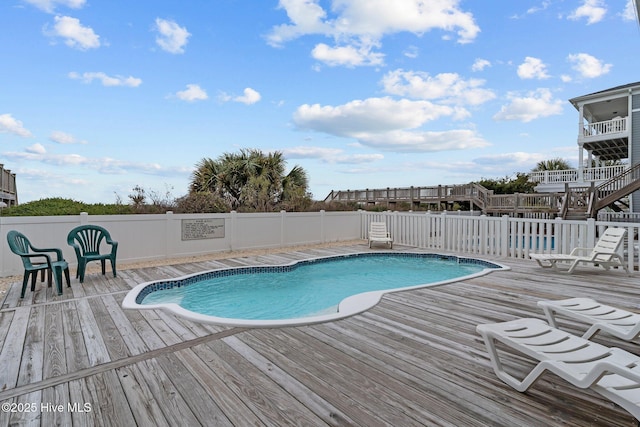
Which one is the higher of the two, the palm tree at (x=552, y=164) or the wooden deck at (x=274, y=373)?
the palm tree at (x=552, y=164)

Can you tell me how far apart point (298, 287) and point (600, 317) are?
453 centimetres

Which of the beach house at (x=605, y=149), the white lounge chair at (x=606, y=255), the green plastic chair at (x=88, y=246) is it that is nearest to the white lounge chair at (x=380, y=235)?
the white lounge chair at (x=606, y=255)

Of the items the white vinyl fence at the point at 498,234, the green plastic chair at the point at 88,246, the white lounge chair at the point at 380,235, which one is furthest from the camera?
the white lounge chair at the point at 380,235

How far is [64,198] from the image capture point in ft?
31.0

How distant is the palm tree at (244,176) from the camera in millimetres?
14297

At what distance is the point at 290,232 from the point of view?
1030cm

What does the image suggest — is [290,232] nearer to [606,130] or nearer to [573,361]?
[573,361]

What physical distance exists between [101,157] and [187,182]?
11.5 feet

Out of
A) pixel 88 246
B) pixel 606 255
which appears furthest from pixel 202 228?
pixel 606 255

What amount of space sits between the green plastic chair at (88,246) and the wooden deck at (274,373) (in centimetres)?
138

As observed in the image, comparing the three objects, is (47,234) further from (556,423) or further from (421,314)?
(556,423)

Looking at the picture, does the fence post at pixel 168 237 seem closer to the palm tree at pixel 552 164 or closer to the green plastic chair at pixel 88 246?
the green plastic chair at pixel 88 246

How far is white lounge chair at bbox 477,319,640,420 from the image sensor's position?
1668 millimetres

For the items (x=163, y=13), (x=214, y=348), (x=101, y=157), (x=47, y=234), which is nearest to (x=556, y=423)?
(x=214, y=348)
